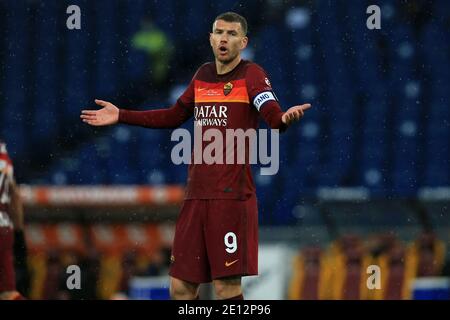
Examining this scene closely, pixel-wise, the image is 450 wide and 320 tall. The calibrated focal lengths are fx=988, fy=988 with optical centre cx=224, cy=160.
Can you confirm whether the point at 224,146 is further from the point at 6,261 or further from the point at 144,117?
the point at 6,261

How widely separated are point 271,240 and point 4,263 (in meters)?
3.35

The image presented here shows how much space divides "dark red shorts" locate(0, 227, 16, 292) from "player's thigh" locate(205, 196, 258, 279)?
1.80 m

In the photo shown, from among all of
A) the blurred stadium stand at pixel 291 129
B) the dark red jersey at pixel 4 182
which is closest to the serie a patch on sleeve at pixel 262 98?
the dark red jersey at pixel 4 182

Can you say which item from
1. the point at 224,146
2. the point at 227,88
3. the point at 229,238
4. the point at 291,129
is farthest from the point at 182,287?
the point at 291,129

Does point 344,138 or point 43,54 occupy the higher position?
point 43,54

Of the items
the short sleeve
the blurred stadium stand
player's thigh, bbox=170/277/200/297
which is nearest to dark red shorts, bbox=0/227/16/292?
player's thigh, bbox=170/277/200/297

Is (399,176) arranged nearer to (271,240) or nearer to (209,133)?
(271,240)

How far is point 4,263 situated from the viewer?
6.11m

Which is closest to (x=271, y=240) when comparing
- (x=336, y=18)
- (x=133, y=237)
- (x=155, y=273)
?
(x=155, y=273)

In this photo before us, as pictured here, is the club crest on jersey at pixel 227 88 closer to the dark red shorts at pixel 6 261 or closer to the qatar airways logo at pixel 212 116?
the qatar airways logo at pixel 212 116

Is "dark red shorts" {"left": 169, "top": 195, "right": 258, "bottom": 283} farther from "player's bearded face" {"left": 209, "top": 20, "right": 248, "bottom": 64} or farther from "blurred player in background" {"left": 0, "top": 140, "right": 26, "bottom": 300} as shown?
"blurred player in background" {"left": 0, "top": 140, "right": 26, "bottom": 300}

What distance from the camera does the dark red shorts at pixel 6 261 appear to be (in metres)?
6.07

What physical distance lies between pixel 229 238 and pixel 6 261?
1946 millimetres

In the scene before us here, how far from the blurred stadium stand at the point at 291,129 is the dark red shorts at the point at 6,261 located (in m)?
3.06
